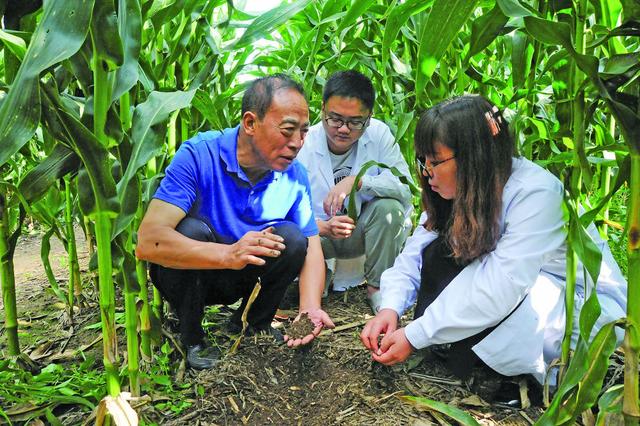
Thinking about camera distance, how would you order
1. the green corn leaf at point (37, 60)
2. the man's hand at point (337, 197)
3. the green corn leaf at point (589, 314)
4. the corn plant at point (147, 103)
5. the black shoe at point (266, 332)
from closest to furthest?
the green corn leaf at point (37, 60) < the corn plant at point (147, 103) < the green corn leaf at point (589, 314) < the black shoe at point (266, 332) < the man's hand at point (337, 197)

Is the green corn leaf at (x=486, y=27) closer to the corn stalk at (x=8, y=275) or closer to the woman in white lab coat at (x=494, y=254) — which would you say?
the woman in white lab coat at (x=494, y=254)

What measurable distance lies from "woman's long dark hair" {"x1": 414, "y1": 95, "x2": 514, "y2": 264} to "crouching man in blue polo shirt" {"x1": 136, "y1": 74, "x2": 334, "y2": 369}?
49 cm

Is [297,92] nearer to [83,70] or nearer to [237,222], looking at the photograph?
[237,222]

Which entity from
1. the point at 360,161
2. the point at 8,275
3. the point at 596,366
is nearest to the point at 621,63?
the point at 596,366

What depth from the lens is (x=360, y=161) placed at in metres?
2.79

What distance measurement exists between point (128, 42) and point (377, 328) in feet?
3.66

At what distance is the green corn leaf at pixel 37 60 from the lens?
34.7 inches

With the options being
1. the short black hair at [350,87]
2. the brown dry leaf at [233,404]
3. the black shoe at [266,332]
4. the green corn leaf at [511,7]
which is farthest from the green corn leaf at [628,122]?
the short black hair at [350,87]

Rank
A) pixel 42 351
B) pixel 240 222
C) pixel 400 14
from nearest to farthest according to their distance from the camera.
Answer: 1. pixel 400 14
2. pixel 240 222
3. pixel 42 351

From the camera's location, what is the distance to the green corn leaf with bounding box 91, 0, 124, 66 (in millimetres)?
1091

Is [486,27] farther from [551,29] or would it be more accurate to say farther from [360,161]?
[360,161]

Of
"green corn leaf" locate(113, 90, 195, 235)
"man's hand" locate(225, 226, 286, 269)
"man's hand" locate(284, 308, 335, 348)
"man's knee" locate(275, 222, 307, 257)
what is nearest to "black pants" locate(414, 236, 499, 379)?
"man's hand" locate(284, 308, 335, 348)

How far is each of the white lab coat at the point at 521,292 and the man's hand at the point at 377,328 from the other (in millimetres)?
124

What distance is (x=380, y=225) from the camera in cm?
263
